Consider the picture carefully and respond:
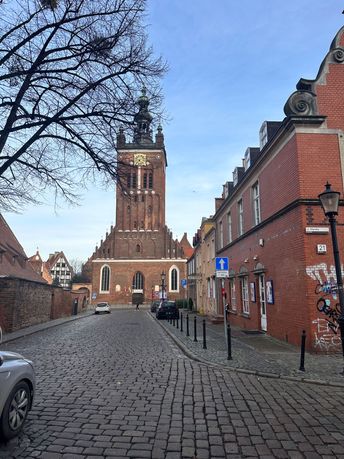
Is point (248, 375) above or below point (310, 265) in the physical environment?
below

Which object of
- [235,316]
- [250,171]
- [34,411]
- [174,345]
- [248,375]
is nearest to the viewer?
[34,411]

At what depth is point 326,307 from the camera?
10.9m

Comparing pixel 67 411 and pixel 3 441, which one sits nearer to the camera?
pixel 3 441

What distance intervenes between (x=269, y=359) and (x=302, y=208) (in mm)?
4707

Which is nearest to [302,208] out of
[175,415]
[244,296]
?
[175,415]

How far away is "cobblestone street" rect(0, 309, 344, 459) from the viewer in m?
4.27

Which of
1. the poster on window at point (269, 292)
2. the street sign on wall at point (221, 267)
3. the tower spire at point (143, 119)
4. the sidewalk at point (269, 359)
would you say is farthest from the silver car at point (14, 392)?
the poster on window at point (269, 292)

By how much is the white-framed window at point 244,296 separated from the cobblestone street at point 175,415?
379 inches

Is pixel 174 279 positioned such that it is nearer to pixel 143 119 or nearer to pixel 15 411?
pixel 143 119

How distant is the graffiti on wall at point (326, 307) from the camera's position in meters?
10.7

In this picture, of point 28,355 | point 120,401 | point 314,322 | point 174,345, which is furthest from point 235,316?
point 120,401

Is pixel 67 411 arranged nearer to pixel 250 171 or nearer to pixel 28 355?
pixel 28 355

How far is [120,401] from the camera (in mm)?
6156

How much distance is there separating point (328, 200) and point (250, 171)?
8.16 metres
